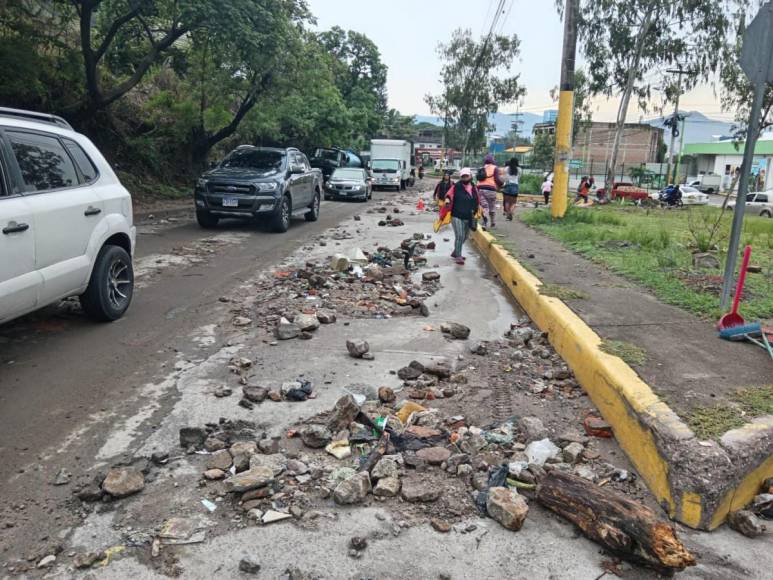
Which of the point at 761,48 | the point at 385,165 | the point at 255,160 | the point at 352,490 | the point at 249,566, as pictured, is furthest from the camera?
the point at 385,165

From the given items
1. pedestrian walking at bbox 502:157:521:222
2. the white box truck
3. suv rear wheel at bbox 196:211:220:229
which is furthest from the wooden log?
the white box truck

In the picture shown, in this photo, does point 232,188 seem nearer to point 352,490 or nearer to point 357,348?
Result: point 357,348

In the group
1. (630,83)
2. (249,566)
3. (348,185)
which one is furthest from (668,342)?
(630,83)

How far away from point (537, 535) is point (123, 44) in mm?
19438

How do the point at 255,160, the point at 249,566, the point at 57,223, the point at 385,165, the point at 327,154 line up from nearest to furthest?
the point at 249,566, the point at 57,223, the point at 255,160, the point at 327,154, the point at 385,165

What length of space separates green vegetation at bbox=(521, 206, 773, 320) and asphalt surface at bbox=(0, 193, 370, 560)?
17.5 feet

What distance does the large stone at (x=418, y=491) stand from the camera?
10.9 ft

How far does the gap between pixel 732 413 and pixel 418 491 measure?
203 centimetres

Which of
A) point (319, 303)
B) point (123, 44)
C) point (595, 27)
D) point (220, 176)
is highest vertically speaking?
point (595, 27)

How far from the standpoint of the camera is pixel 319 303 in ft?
25.5

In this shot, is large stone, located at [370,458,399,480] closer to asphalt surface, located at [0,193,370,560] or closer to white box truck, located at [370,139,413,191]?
asphalt surface, located at [0,193,370,560]

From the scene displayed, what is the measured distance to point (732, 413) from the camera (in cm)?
390

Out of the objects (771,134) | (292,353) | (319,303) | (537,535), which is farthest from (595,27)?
(771,134)

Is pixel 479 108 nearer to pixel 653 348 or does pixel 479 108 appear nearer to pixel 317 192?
pixel 317 192
